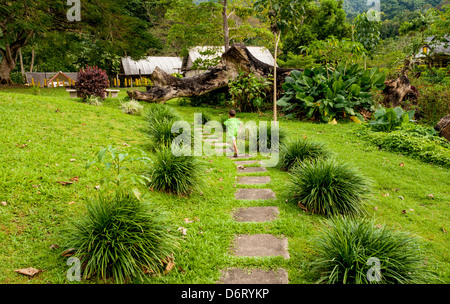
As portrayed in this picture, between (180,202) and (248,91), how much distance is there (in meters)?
9.16

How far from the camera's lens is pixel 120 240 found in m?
2.97

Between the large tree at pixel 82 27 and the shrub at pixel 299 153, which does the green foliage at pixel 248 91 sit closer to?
the shrub at pixel 299 153

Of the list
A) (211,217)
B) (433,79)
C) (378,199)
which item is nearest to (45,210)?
(211,217)

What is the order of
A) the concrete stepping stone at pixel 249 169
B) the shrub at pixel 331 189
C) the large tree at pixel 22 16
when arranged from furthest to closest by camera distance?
the large tree at pixel 22 16 → the concrete stepping stone at pixel 249 169 → the shrub at pixel 331 189

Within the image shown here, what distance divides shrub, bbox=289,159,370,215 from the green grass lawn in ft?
0.68

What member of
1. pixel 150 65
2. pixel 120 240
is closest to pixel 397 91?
pixel 120 240

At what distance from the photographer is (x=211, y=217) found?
14.1 feet

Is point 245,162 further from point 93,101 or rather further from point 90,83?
point 90,83

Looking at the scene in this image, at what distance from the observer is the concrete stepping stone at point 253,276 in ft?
9.80

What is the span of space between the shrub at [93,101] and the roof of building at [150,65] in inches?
902

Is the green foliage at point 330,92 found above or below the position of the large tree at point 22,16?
below

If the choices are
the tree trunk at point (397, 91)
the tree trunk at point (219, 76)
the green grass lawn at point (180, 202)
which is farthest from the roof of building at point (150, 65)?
the green grass lawn at point (180, 202)

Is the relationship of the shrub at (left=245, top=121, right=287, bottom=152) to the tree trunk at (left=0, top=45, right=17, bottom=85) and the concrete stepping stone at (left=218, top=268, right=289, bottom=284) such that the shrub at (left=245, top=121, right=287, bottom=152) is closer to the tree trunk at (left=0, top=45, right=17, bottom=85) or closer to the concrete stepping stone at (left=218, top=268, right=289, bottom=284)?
the concrete stepping stone at (left=218, top=268, right=289, bottom=284)
